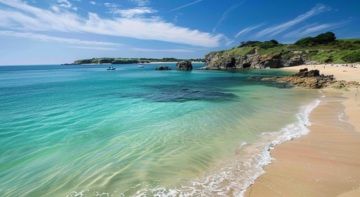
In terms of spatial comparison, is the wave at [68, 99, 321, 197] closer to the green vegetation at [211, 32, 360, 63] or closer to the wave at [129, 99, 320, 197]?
the wave at [129, 99, 320, 197]

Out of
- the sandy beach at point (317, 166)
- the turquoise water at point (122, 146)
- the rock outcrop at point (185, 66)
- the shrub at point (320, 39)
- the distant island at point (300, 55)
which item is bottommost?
the turquoise water at point (122, 146)

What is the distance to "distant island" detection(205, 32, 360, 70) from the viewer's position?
92875mm

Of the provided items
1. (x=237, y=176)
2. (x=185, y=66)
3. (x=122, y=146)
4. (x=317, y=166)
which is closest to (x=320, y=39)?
(x=185, y=66)

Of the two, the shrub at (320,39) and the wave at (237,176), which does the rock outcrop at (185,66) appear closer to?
the shrub at (320,39)

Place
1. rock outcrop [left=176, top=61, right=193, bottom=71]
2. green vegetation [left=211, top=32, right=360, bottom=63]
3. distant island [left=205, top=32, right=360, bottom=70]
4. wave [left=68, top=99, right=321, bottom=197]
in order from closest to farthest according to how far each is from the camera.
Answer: wave [left=68, top=99, right=321, bottom=197] → green vegetation [left=211, top=32, right=360, bottom=63] → distant island [left=205, top=32, right=360, bottom=70] → rock outcrop [left=176, top=61, right=193, bottom=71]

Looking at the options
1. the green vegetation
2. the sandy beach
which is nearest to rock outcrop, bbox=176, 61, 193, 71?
the green vegetation

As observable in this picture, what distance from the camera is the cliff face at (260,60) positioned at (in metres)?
105

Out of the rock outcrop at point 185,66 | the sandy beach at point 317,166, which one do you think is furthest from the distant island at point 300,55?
the sandy beach at point 317,166

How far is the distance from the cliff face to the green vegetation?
40cm

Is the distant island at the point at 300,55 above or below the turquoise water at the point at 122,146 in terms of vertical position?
above

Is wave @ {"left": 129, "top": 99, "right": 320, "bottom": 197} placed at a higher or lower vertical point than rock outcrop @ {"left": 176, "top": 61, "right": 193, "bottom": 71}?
lower

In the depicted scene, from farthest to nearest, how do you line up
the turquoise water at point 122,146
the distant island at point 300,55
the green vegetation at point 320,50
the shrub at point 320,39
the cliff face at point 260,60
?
the shrub at point 320,39 < the cliff face at point 260,60 < the distant island at point 300,55 < the green vegetation at point 320,50 < the turquoise water at point 122,146

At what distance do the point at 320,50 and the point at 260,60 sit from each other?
24612 millimetres

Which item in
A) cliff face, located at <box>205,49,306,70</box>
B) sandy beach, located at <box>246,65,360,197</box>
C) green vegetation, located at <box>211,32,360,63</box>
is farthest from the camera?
cliff face, located at <box>205,49,306,70</box>
